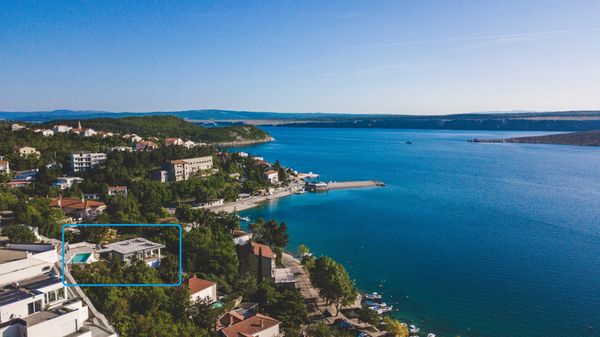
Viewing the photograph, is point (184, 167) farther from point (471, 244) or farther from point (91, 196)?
point (471, 244)

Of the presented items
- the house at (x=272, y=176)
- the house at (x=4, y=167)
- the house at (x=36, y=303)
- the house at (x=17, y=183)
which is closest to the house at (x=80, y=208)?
the house at (x=17, y=183)

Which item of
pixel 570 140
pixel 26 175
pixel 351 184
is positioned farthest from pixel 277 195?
pixel 570 140

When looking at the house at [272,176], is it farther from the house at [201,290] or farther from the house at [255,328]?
the house at [255,328]

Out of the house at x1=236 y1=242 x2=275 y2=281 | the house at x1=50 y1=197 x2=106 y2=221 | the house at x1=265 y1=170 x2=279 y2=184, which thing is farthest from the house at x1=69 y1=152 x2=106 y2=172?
the house at x1=236 y1=242 x2=275 y2=281

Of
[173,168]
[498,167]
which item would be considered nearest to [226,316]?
[173,168]

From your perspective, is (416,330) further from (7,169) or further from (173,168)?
(7,169)

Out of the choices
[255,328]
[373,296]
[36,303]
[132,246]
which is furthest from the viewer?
[373,296]
